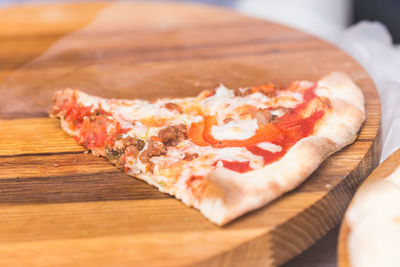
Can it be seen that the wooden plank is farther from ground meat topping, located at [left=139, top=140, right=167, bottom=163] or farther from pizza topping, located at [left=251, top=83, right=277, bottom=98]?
pizza topping, located at [left=251, top=83, right=277, bottom=98]

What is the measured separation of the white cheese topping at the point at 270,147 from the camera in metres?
2.19

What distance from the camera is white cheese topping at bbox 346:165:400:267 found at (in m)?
1.60

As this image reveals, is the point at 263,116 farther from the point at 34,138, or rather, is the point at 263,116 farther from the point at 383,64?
the point at 383,64

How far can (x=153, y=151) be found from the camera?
7.35 feet

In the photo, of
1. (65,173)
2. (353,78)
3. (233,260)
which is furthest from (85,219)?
(353,78)

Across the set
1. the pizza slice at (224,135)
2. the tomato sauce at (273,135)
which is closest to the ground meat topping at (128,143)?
the pizza slice at (224,135)

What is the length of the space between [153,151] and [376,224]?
0.93m

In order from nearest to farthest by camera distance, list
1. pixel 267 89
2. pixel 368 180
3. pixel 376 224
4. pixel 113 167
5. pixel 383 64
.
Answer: pixel 376 224, pixel 368 180, pixel 113 167, pixel 267 89, pixel 383 64

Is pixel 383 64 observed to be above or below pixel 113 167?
above

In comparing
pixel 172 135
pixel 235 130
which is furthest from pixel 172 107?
pixel 235 130

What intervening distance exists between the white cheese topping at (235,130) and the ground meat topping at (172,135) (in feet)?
0.43

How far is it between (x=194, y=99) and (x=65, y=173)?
0.78 metres

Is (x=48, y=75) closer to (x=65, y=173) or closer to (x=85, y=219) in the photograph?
(x=65, y=173)

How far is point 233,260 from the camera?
177cm
